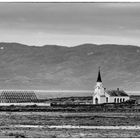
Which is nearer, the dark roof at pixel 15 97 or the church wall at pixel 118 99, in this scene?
the dark roof at pixel 15 97

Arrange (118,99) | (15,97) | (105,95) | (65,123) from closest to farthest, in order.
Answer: (65,123), (15,97), (105,95), (118,99)

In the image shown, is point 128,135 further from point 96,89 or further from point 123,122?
point 96,89

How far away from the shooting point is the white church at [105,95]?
116 m

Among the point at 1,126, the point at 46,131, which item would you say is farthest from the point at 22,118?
the point at 46,131

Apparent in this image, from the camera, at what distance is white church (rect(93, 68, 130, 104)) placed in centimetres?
11588

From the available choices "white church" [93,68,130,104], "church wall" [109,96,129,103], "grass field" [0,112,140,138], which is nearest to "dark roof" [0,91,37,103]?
"white church" [93,68,130,104]

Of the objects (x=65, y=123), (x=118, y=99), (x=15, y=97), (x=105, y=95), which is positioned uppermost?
(x=105, y=95)

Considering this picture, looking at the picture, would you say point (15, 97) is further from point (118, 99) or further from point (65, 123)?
point (65, 123)

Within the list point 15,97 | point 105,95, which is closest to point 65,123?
point 15,97

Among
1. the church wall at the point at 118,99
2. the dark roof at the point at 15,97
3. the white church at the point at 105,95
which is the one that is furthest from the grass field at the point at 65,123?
the church wall at the point at 118,99

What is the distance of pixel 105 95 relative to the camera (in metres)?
118

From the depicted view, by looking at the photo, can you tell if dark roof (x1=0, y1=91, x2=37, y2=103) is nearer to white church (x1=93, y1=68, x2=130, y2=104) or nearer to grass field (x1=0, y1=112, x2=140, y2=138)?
white church (x1=93, y1=68, x2=130, y2=104)

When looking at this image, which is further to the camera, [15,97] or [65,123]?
[15,97]

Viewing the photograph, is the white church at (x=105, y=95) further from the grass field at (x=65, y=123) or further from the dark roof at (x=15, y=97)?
the grass field at (x=65, y=123)
